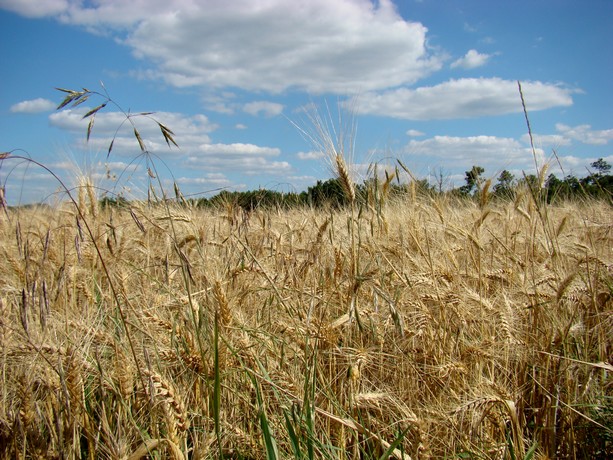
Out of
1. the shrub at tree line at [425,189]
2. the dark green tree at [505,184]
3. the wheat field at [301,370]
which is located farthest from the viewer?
the dark green tree at [505,184]

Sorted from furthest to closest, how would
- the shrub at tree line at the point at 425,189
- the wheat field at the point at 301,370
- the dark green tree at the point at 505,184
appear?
the dark green tree at the point at 505,184
the shrub at tree line at the point at 425,189
the wheat field at the point at 301,370

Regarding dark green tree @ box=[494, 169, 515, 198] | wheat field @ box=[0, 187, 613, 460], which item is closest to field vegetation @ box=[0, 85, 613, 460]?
wheat field @ box=[0, 187, 613, 460]

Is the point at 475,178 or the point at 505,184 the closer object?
the point at 475,178

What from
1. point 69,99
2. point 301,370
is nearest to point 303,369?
point 301,370

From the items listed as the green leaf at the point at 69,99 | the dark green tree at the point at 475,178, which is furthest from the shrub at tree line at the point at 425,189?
the green leaf at the point at 69,99

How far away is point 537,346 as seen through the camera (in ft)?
6.23

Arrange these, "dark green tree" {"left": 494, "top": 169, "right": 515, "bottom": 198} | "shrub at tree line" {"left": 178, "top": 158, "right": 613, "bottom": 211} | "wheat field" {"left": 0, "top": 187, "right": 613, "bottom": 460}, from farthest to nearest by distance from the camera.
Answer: "dark green tree" {"left": 494, "top": 169, "right": 515, "bottom": 198}
"shrub at tree line" {"left": 178, "top": 158, "right": 613, "bottom": 211}
"wheat field" {"left": 0, "top": 187, "right": 613, "bottom": 460}

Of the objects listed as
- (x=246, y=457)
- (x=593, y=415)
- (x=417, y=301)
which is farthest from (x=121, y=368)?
(x=593, y=415)

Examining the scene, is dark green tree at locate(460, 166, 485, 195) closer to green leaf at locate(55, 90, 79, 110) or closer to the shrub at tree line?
the shrub at tree line

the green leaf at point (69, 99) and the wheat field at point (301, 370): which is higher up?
the green leaf at point (69, 99)

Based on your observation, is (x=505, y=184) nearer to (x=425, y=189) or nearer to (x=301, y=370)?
(x=425, y=189)

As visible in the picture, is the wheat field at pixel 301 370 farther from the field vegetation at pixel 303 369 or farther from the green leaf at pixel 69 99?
the green leaf at pixel 69 99

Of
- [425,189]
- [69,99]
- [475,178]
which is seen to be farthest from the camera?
[425,189]

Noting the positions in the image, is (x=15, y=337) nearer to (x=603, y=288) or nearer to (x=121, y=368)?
(x=121, y=368)
